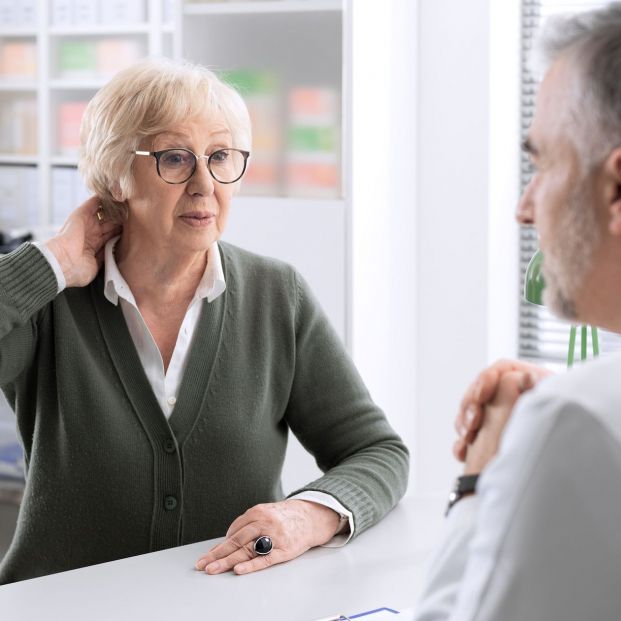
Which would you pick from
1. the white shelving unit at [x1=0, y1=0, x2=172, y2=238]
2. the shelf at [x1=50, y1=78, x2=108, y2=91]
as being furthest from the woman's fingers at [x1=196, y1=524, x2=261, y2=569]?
the shelf at [x1=50, y1=78, x2=108, y2=91]

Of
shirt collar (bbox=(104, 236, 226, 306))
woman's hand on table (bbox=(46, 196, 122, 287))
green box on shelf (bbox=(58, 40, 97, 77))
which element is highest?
green box on shelf (bbox=(58, 40, 97, 77))

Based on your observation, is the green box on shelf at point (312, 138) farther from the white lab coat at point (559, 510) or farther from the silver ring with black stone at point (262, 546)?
the white lab coat at point (559, 510)

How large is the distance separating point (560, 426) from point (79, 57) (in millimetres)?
4126

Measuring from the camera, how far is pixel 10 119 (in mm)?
4738

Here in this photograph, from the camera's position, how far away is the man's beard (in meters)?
1.00

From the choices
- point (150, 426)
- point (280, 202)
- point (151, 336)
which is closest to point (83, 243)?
point (151, 336)

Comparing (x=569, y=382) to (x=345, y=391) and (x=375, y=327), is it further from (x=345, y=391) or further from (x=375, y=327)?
(x=375, y=327)

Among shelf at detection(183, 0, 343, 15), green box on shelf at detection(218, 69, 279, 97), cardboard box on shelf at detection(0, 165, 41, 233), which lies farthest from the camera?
cardboard box on shelf at detection(0, 165, 41, 233)

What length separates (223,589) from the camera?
58.4 inches

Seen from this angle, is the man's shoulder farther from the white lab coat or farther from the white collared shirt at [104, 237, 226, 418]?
the white collared shirt at [104, 237, 226, 418]

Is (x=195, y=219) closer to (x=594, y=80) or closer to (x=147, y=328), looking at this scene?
(x=147, y=328)

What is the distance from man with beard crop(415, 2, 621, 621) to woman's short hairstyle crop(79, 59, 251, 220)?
35.3 inches

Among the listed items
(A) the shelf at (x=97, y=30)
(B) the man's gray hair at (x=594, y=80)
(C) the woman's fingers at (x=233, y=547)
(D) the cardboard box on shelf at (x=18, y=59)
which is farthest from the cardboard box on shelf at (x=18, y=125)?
(B) the man's gray hair at (x=594, y=80)

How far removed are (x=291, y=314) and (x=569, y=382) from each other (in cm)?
121
